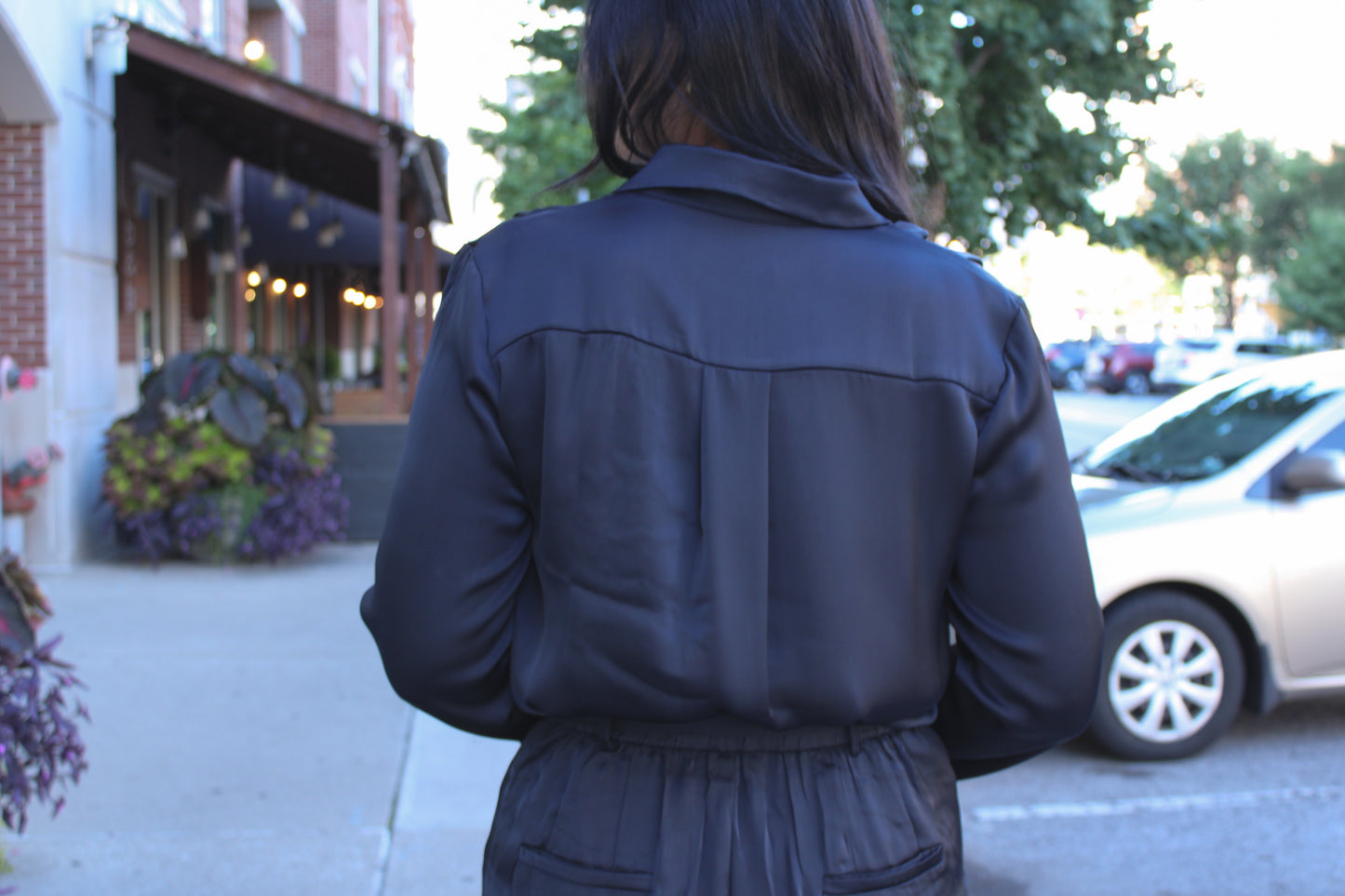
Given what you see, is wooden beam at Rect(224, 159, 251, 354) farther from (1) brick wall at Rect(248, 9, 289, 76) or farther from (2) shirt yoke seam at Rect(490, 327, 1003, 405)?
(2) shirt yoke seam at Rect(490, 327, 1003, 405)

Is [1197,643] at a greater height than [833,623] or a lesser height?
lesser

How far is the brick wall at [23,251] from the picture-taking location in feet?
25.8

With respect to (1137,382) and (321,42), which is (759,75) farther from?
(1137,382)

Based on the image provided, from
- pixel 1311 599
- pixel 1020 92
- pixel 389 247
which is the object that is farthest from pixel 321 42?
pixel 1311 599

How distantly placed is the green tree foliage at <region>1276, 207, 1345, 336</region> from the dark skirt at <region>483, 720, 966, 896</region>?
151 feet

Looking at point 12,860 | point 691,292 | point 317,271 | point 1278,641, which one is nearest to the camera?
point 691,292

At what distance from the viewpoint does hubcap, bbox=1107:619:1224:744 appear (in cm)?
480

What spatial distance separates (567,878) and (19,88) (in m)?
7.75

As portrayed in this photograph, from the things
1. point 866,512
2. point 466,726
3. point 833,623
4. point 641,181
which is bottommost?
point 466,726

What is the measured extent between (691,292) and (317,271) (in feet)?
64.7

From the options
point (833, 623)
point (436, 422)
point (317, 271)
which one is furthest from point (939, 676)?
point (317, 271)

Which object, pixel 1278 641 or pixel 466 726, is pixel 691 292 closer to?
pixel 466 726

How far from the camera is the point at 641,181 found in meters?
1.45

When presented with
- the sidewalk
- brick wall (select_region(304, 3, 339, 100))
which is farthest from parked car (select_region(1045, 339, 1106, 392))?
the sidewalk
